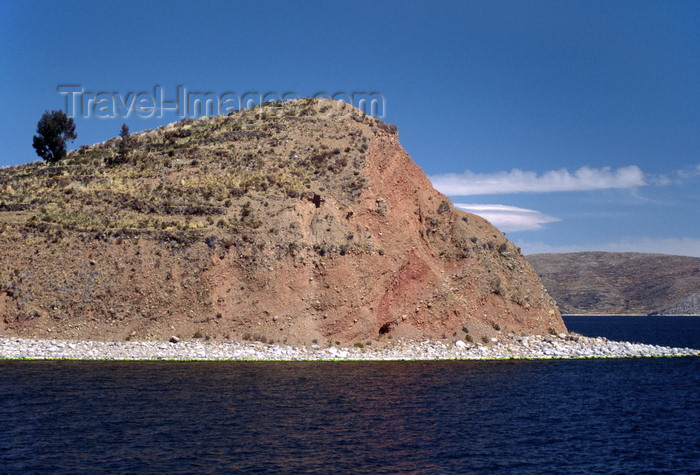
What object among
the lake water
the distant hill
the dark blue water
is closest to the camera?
the lake water

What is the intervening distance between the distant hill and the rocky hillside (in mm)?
118636

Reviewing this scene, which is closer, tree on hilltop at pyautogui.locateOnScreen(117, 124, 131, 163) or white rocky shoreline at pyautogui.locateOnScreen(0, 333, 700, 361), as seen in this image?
white rocky shoreline at pyautogui.locateOnScreen(0, 333, 700, 361)

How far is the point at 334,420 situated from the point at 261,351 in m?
15.6

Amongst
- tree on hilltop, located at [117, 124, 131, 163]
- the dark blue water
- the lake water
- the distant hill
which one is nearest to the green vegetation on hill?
tree on hilltop, located at [117, 124, 131, 163]

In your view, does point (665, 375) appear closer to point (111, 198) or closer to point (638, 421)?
point (638, 421)

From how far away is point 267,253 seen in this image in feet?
139

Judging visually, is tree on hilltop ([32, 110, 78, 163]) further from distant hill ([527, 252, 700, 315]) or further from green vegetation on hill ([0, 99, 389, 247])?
distant hill ([527, 252, 700, 315])

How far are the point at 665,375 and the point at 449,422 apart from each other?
70.7 feet

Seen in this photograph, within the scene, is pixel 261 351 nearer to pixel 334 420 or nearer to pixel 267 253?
pixel 267 253

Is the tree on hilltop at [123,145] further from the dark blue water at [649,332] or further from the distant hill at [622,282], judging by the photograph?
the distant hill at [622,282]

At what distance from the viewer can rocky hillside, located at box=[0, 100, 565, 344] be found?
40.2 meters

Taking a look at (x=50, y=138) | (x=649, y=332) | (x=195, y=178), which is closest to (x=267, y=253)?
(x=195, y=178)

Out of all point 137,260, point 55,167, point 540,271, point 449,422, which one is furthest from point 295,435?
point 540,271

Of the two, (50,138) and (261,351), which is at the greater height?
(50,138)
